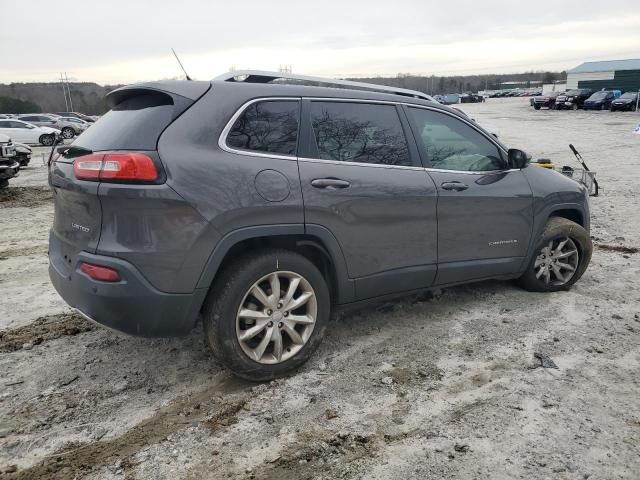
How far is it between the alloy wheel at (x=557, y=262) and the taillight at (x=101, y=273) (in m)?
3.63

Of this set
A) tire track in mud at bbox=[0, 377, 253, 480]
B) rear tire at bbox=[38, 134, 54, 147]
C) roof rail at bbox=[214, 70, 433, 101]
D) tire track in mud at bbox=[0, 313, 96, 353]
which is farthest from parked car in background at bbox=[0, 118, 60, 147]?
tire track in mud at bbox=[0, 377, 253, 480]

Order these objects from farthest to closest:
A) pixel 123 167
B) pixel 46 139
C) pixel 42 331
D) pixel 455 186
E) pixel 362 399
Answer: pixel 46 139 → pixel 42 331 → pixel 455 186 → pixel 362 399 → pixel 123 167

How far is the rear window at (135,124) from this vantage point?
8.98 feet

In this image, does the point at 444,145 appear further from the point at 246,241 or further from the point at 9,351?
the point at 9,351

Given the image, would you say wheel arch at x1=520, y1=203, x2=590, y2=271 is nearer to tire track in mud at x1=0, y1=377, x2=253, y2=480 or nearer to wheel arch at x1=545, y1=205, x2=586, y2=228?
wheel arch at x1=545, y1=205, x2=586, y2=228

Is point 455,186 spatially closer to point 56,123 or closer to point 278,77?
point 278,77

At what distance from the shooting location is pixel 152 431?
271 cm

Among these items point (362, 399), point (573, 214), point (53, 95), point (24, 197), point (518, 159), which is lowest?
point (362, 399)

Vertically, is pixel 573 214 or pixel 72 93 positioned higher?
pixel 72 93

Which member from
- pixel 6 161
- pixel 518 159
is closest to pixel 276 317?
pixel 518 159

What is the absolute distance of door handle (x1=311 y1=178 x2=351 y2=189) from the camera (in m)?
3.11

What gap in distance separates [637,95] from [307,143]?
145ft

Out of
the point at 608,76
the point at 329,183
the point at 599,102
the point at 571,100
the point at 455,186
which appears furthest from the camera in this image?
the point at 608,76

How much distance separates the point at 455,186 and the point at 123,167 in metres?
2.40
